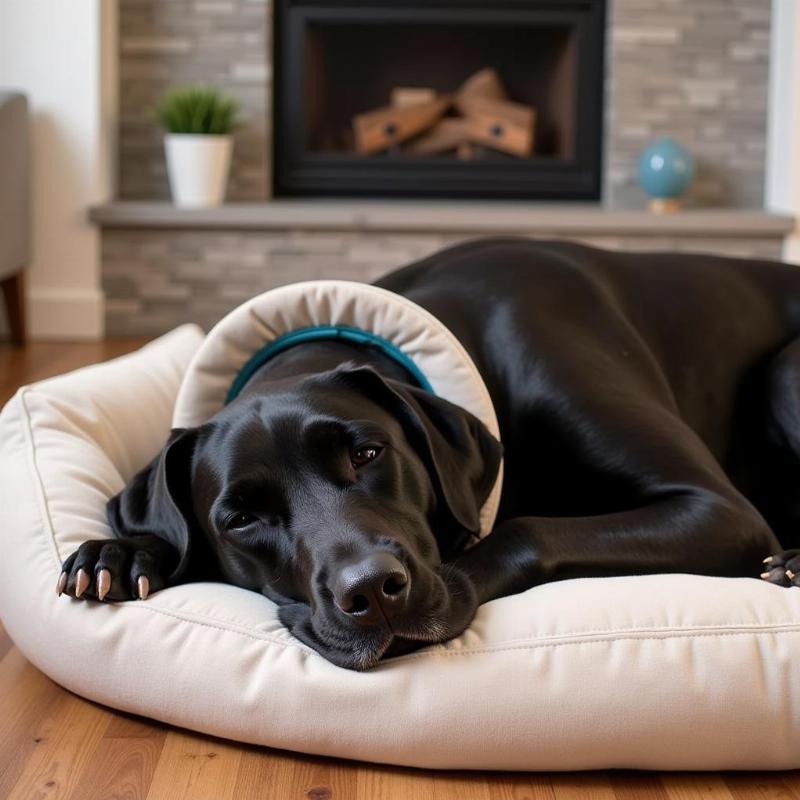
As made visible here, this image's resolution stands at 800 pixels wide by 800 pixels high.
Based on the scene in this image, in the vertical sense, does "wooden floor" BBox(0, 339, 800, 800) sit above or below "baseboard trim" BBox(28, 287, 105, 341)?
below

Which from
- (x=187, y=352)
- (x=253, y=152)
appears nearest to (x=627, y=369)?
(x=187, y=352)

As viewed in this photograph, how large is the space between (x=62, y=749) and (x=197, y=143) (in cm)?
365

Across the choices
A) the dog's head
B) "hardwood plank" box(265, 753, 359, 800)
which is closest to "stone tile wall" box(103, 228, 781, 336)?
the dog's head

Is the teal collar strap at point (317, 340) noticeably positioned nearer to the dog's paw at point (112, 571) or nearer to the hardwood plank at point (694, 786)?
the dog's paw at point (112, 571)

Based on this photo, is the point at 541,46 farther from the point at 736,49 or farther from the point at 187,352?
the point at 187,352

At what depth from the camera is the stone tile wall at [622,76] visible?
16.9 ft

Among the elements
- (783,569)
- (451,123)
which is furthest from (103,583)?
(451,123)

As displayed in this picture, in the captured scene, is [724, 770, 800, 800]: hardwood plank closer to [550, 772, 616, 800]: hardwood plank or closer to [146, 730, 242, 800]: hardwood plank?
[550, 772, 616, 800]: hardwood plank

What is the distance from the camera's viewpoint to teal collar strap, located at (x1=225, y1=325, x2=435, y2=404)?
6.88ft

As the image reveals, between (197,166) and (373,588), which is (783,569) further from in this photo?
(197,166)

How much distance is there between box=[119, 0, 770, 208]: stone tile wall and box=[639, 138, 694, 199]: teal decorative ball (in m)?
0.16

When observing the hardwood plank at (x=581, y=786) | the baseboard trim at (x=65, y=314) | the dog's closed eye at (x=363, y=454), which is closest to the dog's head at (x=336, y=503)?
the dog's closed eye at (x=363, y=454)

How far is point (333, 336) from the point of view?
6.94 feet

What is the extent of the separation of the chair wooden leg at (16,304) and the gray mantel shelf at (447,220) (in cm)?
39
